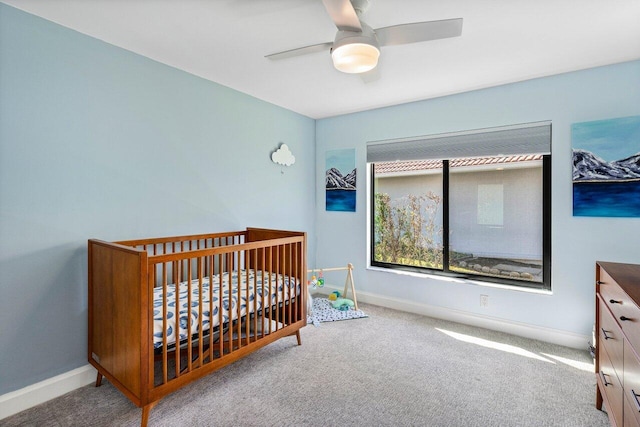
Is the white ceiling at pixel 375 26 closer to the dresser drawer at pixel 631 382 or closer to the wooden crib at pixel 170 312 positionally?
the wooden crib at pixel 170 312

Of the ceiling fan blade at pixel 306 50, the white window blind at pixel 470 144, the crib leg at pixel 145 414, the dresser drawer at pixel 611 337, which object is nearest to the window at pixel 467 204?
the white window blind at pixel 470 144

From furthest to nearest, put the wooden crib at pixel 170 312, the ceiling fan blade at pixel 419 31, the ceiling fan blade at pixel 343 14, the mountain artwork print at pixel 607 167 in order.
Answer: the mountain artwork print at pixel 607 167 → the wooden crib at pixel 170 312 → the ceiling fan blade at pixel 419 31 → the ceiling fan blade at pixel 343 14

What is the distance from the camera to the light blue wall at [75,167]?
5.65ft

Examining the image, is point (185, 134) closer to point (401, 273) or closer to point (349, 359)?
point (349, 359)

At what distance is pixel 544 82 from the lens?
8.47 feet

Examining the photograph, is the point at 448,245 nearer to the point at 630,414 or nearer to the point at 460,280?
the point at 460,280

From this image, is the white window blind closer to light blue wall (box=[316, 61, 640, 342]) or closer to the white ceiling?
light blue wall (box=[316, 61, 640, 342])

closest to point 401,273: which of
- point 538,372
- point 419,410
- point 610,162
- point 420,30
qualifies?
point 538,372

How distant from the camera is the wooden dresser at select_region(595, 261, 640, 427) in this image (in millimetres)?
1154

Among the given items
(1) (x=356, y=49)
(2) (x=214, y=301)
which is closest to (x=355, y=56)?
(1) (x=356, y=49)

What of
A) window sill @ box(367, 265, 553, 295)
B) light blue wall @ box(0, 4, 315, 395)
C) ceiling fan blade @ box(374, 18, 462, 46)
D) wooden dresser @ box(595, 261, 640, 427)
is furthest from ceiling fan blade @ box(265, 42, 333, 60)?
window sill @ box(367, 265, 553, 295)

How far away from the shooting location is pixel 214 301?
195cm

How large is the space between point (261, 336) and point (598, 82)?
3164 millimetres

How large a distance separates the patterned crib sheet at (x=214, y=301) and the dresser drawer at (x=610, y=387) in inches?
72.7
